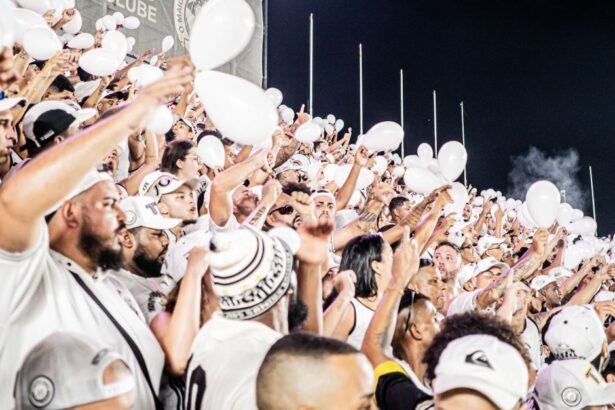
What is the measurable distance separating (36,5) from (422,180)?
2982mm

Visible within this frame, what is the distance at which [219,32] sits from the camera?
2.07 meters

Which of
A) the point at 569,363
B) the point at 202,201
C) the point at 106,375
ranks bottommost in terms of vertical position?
the point at 569,363

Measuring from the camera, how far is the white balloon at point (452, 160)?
4.88 meters

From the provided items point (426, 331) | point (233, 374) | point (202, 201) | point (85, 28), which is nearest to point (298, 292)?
point (426, 331)

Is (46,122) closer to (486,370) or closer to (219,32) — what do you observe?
(219,32)

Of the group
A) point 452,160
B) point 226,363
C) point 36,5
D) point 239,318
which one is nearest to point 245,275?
point 239,318

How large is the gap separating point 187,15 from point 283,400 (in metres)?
8.99

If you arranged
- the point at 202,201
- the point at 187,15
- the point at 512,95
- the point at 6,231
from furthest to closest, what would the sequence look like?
1. the point at 512,95
2. the point at 187,15
3. the point at 202,201
4. the point at 6,231

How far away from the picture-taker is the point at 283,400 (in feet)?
4.62

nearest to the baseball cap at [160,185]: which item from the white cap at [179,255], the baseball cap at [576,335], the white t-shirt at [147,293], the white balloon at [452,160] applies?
the white cap at [179,255]

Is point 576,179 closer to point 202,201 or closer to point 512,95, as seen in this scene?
point 512,95

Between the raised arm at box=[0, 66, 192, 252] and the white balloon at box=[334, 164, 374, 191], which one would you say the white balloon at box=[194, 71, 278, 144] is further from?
the white balloon at box=[334, 164, 374, 191]

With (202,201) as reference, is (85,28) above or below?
above

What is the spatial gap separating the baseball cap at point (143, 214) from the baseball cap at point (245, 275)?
85cm
